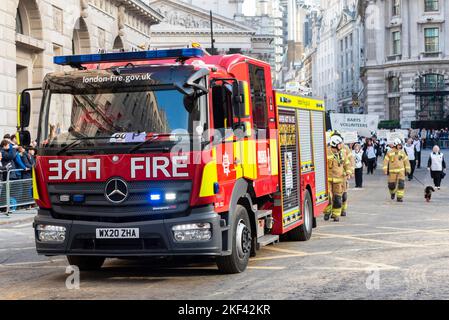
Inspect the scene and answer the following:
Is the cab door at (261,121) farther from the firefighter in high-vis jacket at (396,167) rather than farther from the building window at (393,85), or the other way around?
the building window at (393,85)

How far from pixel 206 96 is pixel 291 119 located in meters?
4.00

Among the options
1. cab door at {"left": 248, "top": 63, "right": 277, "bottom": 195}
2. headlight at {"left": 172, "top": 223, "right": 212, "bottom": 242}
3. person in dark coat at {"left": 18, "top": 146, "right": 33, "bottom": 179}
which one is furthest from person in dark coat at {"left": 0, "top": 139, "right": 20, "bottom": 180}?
headlight at {"left": 172, "top": 223, "right": 212, "bottom": 242}

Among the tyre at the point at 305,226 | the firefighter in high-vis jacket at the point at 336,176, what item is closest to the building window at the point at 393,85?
the firefighter in high-vis jacket at the point at 336,176

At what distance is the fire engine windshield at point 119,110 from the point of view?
966 cm

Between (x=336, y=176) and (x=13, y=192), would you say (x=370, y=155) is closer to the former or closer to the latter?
(x=13, y=192)

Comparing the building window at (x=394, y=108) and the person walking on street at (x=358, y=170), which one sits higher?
the building window at (x=394, y=108)

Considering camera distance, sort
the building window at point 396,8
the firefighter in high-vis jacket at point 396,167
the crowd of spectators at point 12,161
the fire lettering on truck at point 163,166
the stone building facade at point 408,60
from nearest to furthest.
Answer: the fire lettering on truck at point 163,166, the crowd of spectators at point 12,161, the firefighter in high-vis jacket at point 396,167, the stone building facade at point 408,60, the building window at point 396,8

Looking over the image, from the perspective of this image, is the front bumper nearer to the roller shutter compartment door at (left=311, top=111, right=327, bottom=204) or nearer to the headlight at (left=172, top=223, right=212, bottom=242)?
the headlight at (left=172, top=223, right=212, bottom=242)

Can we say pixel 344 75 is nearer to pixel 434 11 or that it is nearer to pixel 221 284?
pixel 434 11

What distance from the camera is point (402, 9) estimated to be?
83.7 meters

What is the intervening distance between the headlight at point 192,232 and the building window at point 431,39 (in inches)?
3025

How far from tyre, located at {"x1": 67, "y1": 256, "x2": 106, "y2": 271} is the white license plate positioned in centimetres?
156

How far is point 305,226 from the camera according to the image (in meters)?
14.3

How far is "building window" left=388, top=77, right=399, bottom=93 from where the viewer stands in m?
→ 85.1
